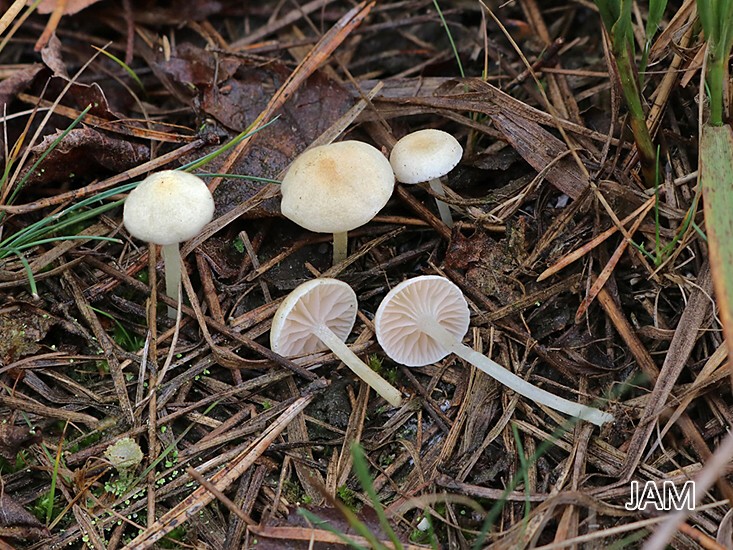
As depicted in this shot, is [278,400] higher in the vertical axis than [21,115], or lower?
lower

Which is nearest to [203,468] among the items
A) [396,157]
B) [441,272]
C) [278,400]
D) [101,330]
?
[278,400]

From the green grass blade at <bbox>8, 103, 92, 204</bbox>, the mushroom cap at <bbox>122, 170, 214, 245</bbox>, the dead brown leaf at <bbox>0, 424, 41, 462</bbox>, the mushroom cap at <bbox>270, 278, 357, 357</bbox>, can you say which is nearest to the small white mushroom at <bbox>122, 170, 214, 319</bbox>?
the mushroom cap at <bbox>122, 170, 214, 245</bbox>

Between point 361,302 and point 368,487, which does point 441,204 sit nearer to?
point 361,302

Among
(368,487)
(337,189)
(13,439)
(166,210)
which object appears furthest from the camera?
(337,189)

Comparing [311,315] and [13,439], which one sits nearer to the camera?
[13,439]

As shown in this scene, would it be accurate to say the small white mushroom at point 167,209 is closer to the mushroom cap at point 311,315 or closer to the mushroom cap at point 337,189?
the mushroom cap at point 337,189

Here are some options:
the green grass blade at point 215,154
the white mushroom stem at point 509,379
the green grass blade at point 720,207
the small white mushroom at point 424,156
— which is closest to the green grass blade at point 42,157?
the green grass blade at point 215,154

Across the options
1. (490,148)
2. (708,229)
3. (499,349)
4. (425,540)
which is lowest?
(425,540)

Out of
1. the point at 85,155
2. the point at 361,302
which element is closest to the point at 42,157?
the point at 85,155

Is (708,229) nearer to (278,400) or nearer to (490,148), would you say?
(490,148)
